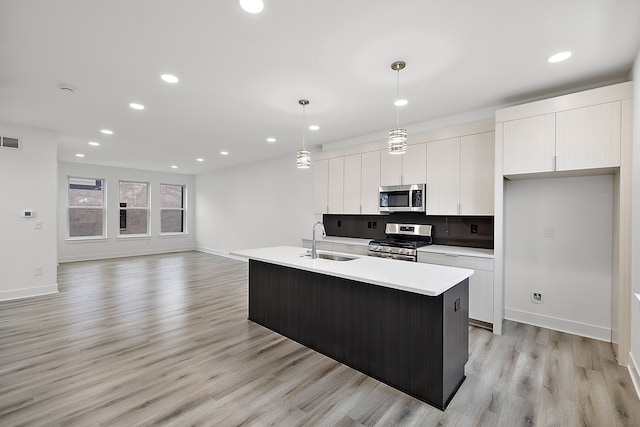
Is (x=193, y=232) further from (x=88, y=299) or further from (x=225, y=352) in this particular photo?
(x=225, y=352)

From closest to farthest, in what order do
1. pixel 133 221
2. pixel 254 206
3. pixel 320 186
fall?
pixel 320 186 < pixel 254 206 < pixel 133 221

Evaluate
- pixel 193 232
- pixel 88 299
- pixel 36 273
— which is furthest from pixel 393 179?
pixel 193 232

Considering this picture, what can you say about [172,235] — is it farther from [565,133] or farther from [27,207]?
[565,133]

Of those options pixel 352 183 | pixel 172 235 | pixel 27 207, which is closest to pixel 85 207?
pixel 172 235

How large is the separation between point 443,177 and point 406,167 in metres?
0.58

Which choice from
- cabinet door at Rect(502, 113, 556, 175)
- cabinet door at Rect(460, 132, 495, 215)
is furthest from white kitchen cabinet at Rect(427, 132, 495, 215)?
cabinet door at Rect(502, 113, 556, 175)

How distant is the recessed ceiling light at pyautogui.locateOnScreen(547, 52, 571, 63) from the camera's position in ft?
8.15

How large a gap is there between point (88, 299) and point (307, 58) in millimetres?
4785

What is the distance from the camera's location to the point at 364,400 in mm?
2156

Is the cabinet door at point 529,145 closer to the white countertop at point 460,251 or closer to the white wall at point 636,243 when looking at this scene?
the white wall at point 636,243

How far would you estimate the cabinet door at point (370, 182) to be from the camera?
479 cm

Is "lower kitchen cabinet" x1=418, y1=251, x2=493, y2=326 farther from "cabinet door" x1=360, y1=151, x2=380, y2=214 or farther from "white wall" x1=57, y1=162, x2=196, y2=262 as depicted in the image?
"white wall" x1=57, y1=162, x2=196, y2=262

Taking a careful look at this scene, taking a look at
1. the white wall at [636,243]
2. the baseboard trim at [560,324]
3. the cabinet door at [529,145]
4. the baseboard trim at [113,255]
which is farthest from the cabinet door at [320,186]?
the baseboard trim at [113,255]

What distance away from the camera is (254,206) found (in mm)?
7820
